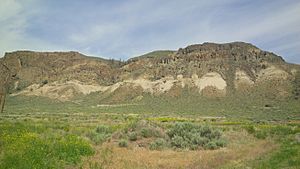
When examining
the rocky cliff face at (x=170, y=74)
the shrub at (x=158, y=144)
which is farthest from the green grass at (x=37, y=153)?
the rocky cliff face at (x=170, y=74)

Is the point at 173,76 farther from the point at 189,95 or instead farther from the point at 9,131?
the point at 9,131

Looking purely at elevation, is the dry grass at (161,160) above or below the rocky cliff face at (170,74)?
below

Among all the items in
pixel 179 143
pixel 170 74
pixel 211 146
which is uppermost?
pixel 170 74

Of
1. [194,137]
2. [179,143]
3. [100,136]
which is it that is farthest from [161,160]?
[100,136]

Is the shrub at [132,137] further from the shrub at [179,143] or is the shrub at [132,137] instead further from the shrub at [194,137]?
the shrub at [179,143]

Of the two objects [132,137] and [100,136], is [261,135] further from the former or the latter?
[100,136]

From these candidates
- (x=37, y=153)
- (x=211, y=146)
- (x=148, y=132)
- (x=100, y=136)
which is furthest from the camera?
(x=148, y=132)

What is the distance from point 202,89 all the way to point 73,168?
85329 millimetres

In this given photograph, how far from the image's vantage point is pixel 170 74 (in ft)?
361

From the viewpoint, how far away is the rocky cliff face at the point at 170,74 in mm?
96625

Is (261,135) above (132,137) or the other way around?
the other way around

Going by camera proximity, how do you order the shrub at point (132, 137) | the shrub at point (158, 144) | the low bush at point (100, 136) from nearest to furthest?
the shrub at point (158, 144), the low bush at point (100, 136), the shrub at point (132, 137)

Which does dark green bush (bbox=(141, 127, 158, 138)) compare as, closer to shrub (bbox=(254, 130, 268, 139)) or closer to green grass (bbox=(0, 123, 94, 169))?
green grass (bbox=(0, 123, 94, 169))

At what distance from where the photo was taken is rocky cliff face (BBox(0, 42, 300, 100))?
96.6 meters
